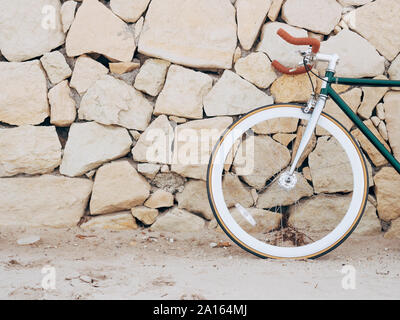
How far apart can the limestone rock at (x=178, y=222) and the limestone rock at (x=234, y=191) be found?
8.5 inches

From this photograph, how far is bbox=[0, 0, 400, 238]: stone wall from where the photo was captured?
2133mm

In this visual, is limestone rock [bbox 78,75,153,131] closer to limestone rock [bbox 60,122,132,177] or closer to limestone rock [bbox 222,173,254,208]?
limestone rock [bbox 60,122,132,177]

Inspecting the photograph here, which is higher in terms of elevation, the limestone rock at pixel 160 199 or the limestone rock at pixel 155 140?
the limestone rock at pixel 155 140

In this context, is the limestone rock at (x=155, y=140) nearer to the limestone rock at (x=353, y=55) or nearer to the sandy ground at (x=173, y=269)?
the sandy ground at (x=173, y=269)

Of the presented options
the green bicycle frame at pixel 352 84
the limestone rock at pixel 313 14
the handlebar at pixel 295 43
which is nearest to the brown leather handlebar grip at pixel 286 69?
the handlebar at pixel 295 43

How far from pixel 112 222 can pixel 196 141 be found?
26.5 inches

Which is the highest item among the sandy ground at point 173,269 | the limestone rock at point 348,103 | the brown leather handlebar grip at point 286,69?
the brown leather handlebar grip at point 286,69

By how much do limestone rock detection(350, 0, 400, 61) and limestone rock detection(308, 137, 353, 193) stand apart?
59 cm

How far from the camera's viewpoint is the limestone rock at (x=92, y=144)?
7.16 feet

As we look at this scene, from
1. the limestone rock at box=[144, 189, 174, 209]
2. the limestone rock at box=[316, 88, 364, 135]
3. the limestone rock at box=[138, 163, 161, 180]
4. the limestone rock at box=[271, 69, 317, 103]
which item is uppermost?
the limestone rock at box=[271, 69, 317, 103]

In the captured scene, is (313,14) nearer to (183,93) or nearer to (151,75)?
(183,93)


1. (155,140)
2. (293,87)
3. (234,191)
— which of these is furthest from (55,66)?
(293,87)

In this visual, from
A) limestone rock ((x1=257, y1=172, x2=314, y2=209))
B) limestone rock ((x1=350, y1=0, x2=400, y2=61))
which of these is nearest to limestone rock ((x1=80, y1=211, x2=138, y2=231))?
limestone rock ((x1=257, y1=172, x2=314, y2=209))
